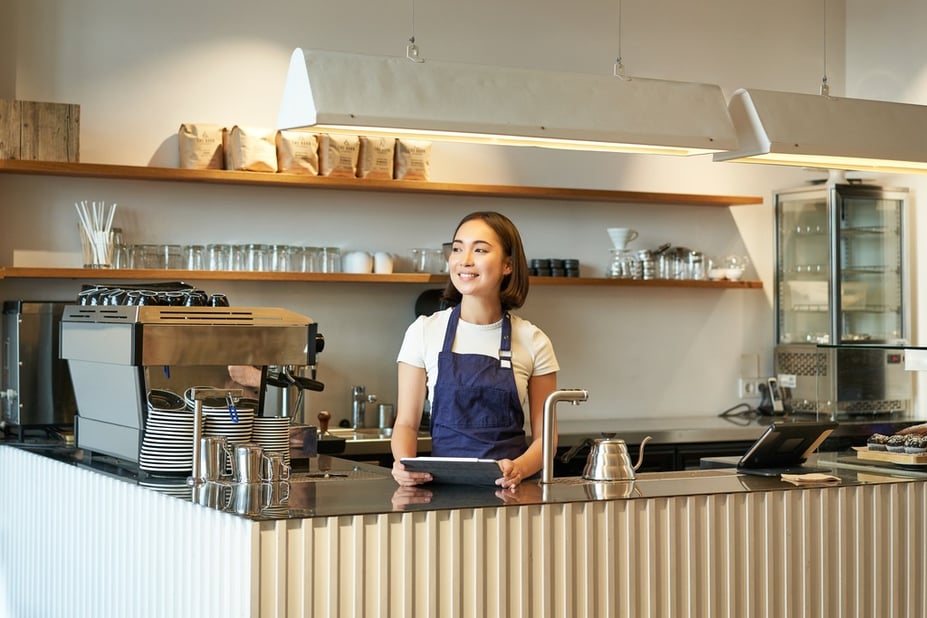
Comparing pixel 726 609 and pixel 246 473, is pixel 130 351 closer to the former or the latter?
pixel 246 473

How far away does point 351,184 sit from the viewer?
5.12 m

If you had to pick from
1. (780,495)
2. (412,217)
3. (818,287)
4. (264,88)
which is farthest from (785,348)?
(780,495)

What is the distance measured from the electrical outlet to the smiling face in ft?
10.8

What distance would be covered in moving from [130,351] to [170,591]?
667mm

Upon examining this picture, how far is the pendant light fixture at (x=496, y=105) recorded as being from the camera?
10.2 feet

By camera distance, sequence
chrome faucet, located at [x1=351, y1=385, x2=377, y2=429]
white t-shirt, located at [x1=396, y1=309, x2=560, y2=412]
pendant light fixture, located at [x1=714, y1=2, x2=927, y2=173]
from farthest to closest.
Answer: chrome faucet, located at [x1=351, y1=385, x2=377, y2=429], pendant light fixture, located at [x1=714, y1=2, x2=927, y2=173], white t-shirt, located at [x1=396, y1=309, x2=560, y2=412]

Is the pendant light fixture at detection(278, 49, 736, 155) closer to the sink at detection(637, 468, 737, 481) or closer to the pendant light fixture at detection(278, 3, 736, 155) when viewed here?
the pendant light fixture at detection(278, 3, 736, 155)

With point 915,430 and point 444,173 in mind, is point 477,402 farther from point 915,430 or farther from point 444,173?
point 444,173

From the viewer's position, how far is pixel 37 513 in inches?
140

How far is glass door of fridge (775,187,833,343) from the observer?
20.4ft

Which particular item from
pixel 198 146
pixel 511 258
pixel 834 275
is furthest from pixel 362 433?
pixel 834 275

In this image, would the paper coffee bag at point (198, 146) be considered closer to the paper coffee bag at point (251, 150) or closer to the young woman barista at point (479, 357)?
the paper coffee bag at point (251, 150)

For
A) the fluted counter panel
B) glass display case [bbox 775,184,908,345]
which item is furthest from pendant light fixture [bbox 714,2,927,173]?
glass display case [bbox 775,184,908,345]

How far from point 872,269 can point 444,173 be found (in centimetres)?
229
